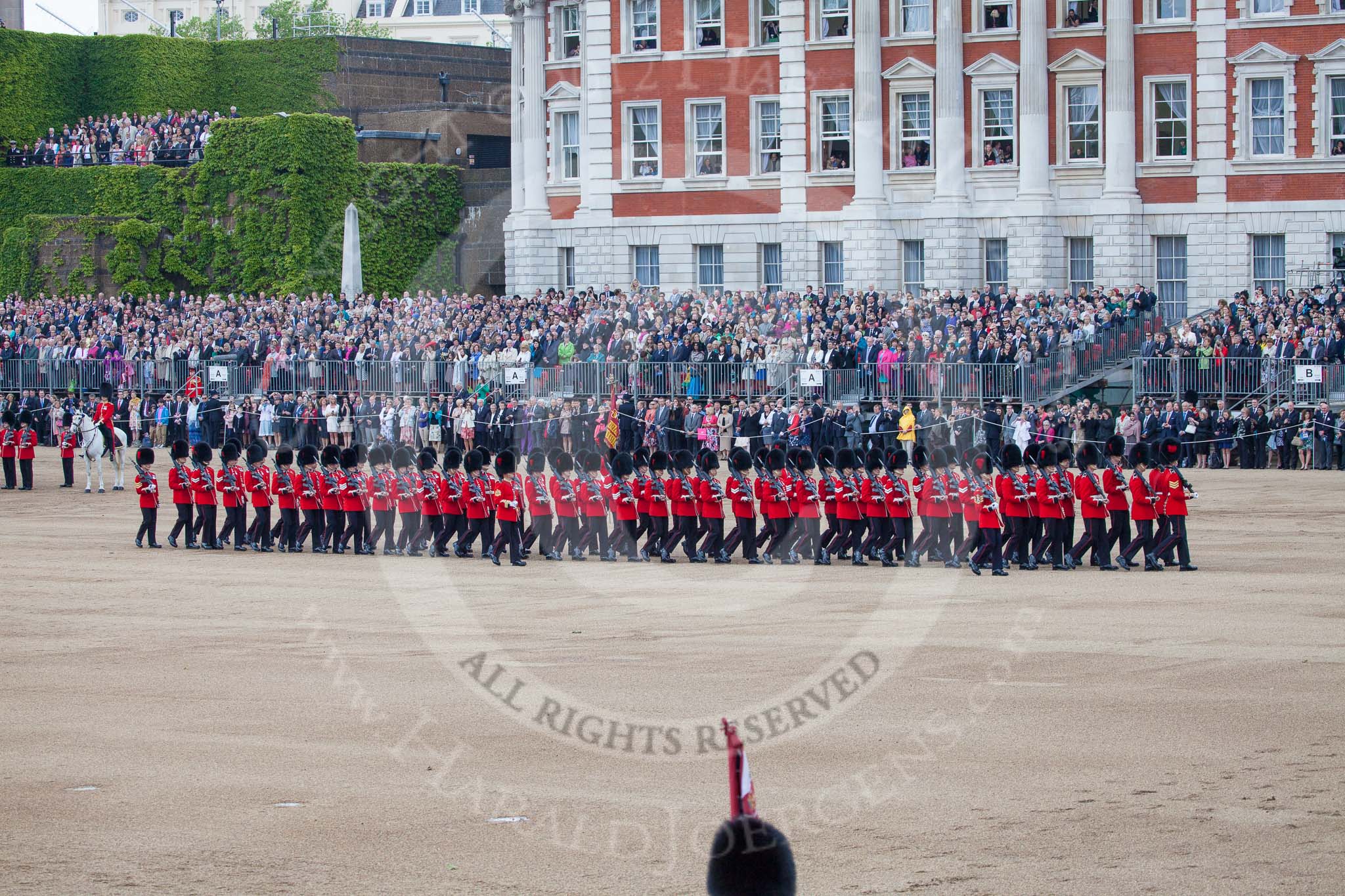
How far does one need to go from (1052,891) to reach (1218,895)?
2.48 ft

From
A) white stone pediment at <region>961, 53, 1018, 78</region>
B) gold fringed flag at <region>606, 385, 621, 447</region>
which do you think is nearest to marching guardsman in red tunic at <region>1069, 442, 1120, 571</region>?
gold fringed flag at <region>606, 385, 621, 447</region>

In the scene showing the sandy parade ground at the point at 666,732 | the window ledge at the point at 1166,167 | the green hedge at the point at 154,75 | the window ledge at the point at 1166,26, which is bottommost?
the sandy parade ground at the point at 666,732

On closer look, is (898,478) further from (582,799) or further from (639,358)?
(639,358)

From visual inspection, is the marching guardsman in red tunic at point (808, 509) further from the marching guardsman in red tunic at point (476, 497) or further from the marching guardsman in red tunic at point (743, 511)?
the marching guardsman in red tunic at point (476, 497)

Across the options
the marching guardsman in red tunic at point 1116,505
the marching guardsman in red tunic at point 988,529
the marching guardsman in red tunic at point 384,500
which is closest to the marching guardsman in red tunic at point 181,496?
the marching guardsman in red tunic at point 384,500

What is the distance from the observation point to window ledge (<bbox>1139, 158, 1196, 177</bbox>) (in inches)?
1443

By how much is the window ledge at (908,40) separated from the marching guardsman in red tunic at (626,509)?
1975cm

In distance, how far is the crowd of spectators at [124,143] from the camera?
153 feet

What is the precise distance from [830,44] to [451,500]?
69.1 feet

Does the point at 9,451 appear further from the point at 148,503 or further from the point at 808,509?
the point at 808,509

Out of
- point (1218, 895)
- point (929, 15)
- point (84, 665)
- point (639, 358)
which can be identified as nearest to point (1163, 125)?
point (929, 15)

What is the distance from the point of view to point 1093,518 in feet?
63.1

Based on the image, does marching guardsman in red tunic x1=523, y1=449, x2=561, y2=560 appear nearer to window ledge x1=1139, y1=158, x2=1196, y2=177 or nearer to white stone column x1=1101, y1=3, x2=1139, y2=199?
white stone column x1=1101, y1=3, x2=1139, y2=199

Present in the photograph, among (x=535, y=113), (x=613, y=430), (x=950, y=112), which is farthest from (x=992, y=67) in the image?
(x=613, y=430)
